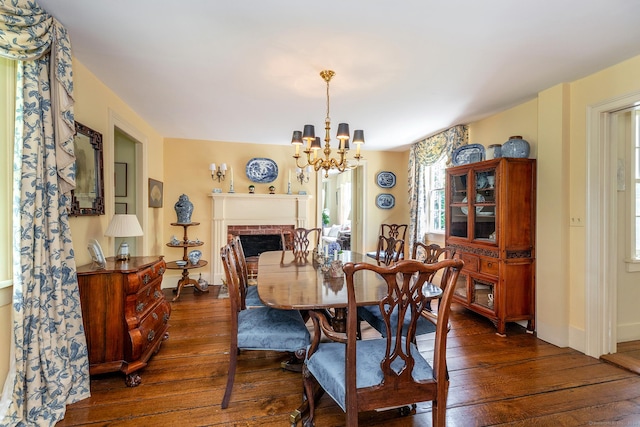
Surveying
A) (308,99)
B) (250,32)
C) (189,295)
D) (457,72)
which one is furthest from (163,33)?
(189,295)

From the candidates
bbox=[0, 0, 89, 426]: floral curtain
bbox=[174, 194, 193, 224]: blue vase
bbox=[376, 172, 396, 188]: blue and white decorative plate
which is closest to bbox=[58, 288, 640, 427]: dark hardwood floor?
bbox=[0, 0, 89, 426]: floral curtain

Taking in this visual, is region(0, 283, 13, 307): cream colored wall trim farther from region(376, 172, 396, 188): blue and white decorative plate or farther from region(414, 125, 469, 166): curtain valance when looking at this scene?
region(376, 172, 396, 188): blue and white decorative plate

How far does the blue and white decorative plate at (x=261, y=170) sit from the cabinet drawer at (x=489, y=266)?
3291 millimetres

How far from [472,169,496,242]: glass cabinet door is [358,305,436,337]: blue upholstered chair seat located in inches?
60.2

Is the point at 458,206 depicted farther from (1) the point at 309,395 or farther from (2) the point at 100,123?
(2) the point at 100,123

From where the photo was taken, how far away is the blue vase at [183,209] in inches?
173

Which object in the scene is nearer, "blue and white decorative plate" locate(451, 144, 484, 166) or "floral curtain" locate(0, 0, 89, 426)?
"floral curtain" locate(0, 0, 89, 426)

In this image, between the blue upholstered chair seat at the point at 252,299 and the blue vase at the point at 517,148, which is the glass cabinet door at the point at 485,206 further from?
the blue upholstered chair seat at the point at 252,299

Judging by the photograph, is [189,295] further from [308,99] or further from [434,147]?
[434,147]

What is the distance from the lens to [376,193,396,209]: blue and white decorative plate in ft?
17.9

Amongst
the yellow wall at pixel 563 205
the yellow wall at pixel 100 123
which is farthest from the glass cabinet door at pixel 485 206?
the yellow wall at pixel 100 123

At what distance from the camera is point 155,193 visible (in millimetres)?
4273

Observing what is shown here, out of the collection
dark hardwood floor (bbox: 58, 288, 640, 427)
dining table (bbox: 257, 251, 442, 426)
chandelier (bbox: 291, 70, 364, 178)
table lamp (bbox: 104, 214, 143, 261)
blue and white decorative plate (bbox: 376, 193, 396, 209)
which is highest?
chandelier (bbox: 291, 70, 364, 178)

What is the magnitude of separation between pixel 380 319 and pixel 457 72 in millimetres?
2032
